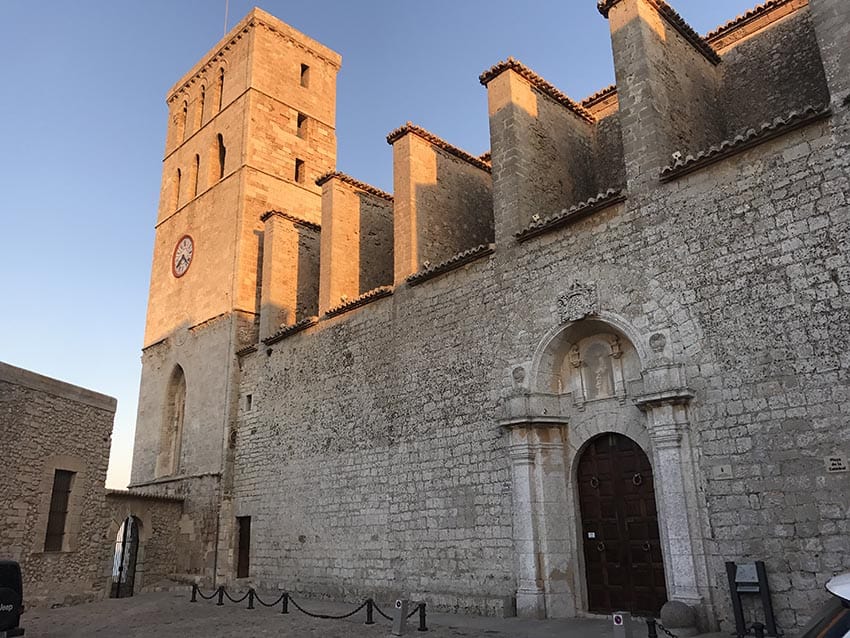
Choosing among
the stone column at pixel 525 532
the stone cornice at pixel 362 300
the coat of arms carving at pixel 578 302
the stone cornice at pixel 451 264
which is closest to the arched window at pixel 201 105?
the stone cornice at pixel 362 300

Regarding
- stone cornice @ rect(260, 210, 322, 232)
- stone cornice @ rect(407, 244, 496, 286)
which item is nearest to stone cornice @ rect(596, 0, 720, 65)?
stone cornice @ rect(407, 244, 496, 286)

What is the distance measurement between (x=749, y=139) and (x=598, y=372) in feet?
11.8

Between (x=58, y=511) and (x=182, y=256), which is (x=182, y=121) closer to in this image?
(x=182, y=256)

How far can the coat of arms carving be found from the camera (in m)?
9.18

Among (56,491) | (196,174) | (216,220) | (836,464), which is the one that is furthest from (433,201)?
(196,174)

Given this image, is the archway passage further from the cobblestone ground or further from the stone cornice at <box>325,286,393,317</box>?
the stone cornice at <box>325,286,393,317</box>

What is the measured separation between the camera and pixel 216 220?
19016 millimetres

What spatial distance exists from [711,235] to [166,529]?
536 inches

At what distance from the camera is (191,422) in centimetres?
1678

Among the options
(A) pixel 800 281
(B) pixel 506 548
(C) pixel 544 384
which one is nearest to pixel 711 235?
(A) pixel 800 281

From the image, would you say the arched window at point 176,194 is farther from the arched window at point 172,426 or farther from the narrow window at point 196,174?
the arched window at point 172,426

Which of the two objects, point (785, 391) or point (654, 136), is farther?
point (654, 136)

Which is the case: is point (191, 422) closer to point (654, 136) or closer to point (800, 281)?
point (654, 136)

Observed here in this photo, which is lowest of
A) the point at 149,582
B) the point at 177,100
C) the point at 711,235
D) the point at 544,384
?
the point at 149,582
